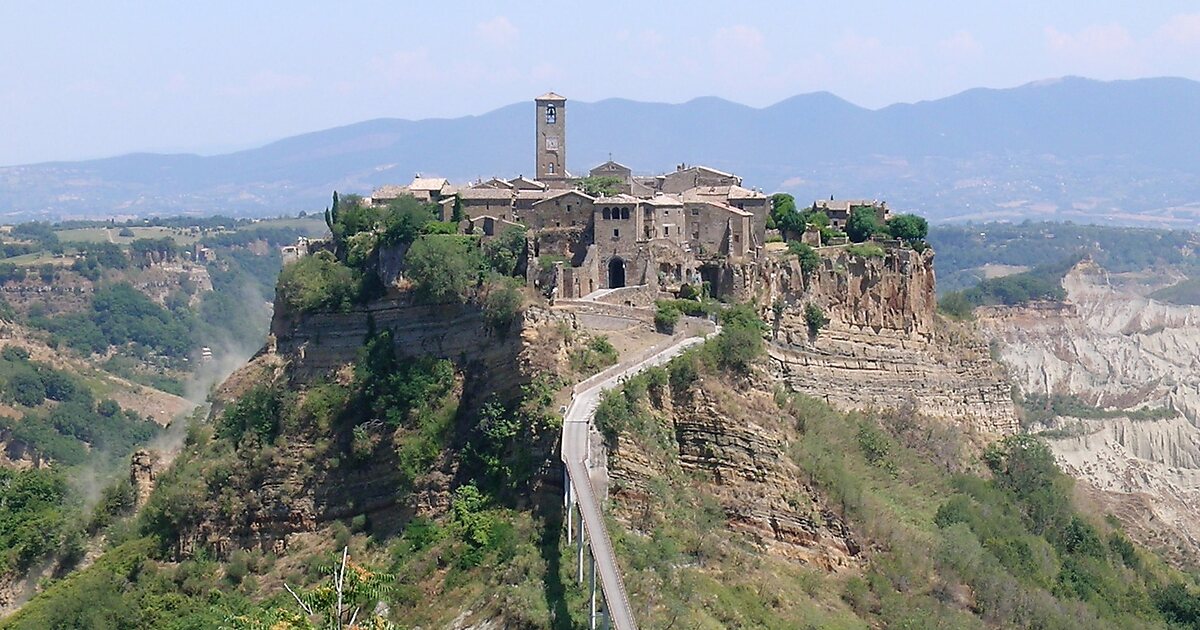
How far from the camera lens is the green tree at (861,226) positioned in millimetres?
52062

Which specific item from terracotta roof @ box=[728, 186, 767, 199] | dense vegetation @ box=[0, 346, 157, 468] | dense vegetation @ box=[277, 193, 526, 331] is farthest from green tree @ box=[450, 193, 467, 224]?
dense vegetation @ box=[0, 346, 157, 468]

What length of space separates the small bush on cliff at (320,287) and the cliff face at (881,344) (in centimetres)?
1291

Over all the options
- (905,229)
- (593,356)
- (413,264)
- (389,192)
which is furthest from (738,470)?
(389,192)

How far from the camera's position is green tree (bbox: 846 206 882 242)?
52062 millimetres

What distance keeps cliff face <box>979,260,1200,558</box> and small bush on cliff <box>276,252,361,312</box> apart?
29.7 meters

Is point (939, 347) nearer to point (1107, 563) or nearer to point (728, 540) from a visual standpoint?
point (1107, 563)

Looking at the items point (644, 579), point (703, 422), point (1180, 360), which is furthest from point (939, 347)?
point (1180, 360)

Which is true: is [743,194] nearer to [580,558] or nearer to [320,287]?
[320,287]

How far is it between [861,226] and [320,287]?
1950 centimetres

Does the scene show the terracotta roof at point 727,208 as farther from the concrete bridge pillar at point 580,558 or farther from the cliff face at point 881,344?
the concrete bridge pillar at point 580,558

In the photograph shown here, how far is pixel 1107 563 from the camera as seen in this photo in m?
45.4

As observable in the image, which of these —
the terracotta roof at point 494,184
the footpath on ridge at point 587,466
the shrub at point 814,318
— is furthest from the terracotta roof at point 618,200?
the shrub at point 814,318

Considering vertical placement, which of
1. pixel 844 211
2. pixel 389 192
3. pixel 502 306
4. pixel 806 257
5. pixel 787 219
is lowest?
pixel 502 306

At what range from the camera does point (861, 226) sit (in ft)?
171
